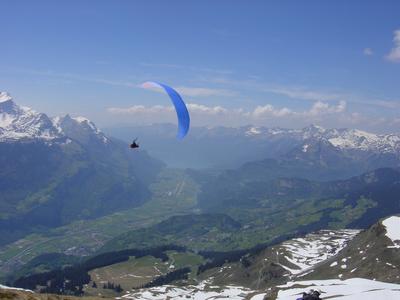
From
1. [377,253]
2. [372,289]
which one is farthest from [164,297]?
[372,289]

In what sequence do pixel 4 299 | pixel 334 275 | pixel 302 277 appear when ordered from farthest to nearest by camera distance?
1. pixel 302 277
2. pixel 334 275
3. pixel 4 299

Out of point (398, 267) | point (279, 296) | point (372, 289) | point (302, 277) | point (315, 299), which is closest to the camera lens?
point (315, 299)

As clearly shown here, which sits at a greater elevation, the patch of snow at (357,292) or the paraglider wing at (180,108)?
the paraglider wing at (180,108)

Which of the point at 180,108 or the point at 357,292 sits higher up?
the point at 180,108

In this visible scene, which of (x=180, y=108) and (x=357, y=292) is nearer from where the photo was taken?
(x=180, y=108)

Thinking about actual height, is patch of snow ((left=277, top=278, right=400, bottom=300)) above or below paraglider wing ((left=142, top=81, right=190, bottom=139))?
below

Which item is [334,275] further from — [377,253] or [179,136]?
[179,136]

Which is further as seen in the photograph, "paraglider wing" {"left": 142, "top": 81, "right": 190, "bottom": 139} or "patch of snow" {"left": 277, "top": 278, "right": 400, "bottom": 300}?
"patch of snow" {"left": 277, "top": 278, "right": 400, "bottom": 300}

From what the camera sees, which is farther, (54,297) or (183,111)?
(183,111)

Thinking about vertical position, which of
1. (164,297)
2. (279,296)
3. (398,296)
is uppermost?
(398,296)

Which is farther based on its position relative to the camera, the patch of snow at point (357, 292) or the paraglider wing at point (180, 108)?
the patch of snow at point (357, 292)

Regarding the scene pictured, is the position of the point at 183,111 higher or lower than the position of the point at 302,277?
higher
